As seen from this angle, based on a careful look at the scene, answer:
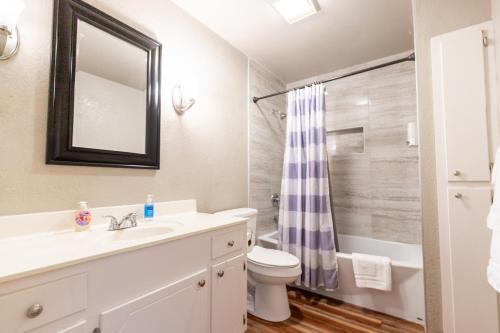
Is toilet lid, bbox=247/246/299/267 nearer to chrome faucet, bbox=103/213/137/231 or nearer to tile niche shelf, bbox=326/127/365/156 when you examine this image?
chrome faucet, bbox=103/213/137/231

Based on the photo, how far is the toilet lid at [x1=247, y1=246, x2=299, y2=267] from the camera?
5.50ft

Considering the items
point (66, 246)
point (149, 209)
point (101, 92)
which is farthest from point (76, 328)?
point (101, 92)

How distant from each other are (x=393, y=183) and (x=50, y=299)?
106 inches

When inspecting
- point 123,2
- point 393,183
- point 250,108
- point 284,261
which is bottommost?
point 284,261

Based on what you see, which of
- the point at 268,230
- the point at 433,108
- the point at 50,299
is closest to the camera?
the point at 50,299

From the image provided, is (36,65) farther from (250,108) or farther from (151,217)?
(250,108)

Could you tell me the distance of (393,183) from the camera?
91.6 inches

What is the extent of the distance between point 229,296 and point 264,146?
162cm

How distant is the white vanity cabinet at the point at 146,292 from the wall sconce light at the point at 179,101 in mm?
927

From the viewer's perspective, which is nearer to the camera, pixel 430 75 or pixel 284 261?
pixel 430 75

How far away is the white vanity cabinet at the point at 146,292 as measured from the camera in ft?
2.10

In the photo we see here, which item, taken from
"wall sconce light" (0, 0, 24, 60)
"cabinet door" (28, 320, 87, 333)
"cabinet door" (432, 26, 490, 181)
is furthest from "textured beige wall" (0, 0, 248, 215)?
"cabinet door" (432, 26, 490, 181)

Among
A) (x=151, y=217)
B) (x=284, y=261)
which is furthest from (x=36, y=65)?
(x=284, y=261)

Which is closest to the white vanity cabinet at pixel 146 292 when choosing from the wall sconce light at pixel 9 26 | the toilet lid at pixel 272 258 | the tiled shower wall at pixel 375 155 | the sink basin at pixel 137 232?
the sink basin at pixel 137 232
